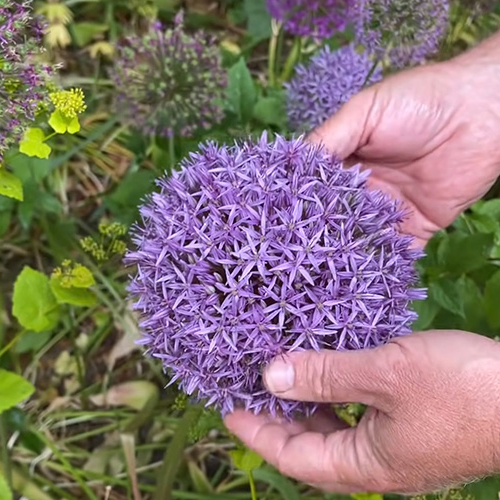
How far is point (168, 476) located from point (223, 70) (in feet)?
2.26

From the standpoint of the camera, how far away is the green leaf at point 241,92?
1.41m

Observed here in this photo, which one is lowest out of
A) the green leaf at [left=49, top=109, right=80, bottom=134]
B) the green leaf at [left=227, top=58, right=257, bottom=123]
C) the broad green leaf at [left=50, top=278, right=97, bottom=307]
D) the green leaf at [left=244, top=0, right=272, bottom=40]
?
the broad green leaf at [left=50, top=278, right=97, bottom=307]

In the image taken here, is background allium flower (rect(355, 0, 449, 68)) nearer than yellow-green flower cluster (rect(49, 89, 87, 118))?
No

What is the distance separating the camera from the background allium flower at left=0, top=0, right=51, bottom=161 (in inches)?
33.6

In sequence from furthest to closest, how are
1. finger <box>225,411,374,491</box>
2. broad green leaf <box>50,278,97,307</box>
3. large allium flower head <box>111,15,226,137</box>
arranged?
large allium flower head <box>111,15,226,137</box> → broad green leaf <box>50,278,97,307</box> → finger <box>225,411,374,491</box>

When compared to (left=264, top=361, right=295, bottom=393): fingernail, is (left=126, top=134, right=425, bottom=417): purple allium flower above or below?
above

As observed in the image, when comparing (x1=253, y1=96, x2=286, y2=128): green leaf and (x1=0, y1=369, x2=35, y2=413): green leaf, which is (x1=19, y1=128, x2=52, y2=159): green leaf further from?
(x1=253, y1=96, x2=286, y2=128): green leaf

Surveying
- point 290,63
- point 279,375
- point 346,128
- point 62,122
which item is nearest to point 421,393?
point 279,375

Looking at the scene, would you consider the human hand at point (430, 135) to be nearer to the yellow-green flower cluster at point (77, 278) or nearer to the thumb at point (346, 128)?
the thumb at point (346, 128)

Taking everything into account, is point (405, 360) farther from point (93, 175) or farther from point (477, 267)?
point (93, 175)

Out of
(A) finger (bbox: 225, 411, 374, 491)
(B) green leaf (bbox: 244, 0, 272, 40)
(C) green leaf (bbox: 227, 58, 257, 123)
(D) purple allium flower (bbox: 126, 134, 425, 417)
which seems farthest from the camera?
(B) green leaf (bbox: 244, 0, 272, 40)

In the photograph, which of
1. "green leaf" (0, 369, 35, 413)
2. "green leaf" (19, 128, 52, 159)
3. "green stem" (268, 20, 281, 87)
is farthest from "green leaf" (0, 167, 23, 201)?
"green stem" (268, 20, 281, 87)

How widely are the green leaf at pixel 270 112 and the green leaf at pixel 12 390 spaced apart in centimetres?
68

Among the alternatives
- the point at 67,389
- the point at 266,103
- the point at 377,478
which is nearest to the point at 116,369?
the point at 67,389
